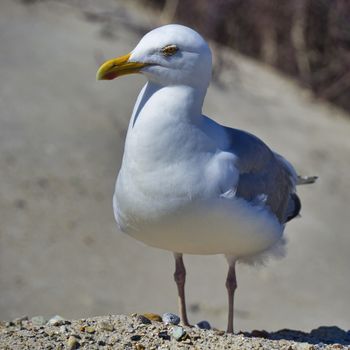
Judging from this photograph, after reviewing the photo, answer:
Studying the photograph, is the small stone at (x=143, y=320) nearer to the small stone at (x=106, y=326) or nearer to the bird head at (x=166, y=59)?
the small stone at (x=106, y=326)

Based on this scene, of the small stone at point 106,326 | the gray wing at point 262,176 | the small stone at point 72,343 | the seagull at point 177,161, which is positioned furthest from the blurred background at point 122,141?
the small stone at point 72,343

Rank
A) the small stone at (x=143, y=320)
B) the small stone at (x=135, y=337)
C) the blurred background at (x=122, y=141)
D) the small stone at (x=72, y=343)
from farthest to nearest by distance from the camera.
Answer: the blurred background at (x=122, y=141)
the small stone at (x=143, y=320)
the small stone at (x=135, y=337)
the small stone at (x=72, y=343)

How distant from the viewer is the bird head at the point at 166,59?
173 inches

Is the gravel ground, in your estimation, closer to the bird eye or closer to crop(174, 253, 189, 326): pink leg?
crop(174, 253, 189, 326): pink leg

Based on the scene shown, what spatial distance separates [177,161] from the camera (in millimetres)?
4367

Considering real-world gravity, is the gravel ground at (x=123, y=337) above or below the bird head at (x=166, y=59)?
below

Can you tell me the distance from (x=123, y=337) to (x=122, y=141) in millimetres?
5469

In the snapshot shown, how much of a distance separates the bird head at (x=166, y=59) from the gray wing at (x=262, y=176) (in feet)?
1.50

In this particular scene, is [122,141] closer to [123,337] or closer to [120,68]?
[120,68]

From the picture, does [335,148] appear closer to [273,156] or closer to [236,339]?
[273,156]

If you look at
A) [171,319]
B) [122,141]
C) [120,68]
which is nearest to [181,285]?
[171,319]

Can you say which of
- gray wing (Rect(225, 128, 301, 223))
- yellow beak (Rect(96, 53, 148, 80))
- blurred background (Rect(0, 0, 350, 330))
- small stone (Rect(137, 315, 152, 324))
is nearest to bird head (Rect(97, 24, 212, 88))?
yellow beak (Rect(96, 53, 148, 80))

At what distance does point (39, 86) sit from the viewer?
403 inches

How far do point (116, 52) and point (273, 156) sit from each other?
6.09m
